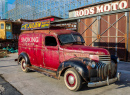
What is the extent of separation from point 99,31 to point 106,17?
1.33 meters

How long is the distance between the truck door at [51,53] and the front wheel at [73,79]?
86cm

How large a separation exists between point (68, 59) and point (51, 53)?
3.08 feet

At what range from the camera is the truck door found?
493 cm

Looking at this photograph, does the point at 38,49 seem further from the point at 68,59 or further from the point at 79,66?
the point at 79,66

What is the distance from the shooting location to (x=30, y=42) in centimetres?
633

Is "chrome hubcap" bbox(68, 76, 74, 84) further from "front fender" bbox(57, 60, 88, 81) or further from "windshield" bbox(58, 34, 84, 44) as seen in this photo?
"windshield" bbox(58, 34, 84, 44)

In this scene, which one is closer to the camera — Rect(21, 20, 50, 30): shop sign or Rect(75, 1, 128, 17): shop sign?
Rect(21, 20, 50, 30): shop sign

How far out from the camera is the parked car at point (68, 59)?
150 inches

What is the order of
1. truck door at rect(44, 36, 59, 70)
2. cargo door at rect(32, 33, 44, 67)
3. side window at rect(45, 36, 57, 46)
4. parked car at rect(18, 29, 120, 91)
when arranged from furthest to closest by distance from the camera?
cargo door at rect(32, 33, 44, 67), side window at rect(45, 36, 57, 46), truck door at rect(44, 36, 59, 70), parked car at rect(18, 29, 120, 91)

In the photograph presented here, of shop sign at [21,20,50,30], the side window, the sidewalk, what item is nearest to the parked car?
the side window

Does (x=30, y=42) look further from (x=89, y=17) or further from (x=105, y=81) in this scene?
(x=89, y=17)

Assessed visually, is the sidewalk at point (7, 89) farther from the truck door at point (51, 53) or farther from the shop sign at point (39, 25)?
the shop sign at point (39, 25)

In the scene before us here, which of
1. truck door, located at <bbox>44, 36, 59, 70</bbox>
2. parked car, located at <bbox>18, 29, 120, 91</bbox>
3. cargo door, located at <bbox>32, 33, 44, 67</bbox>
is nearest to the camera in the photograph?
parked car, located at <bbox>18, 29, 120, 91</bbox>

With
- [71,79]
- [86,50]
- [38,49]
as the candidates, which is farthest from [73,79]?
[38,49]
